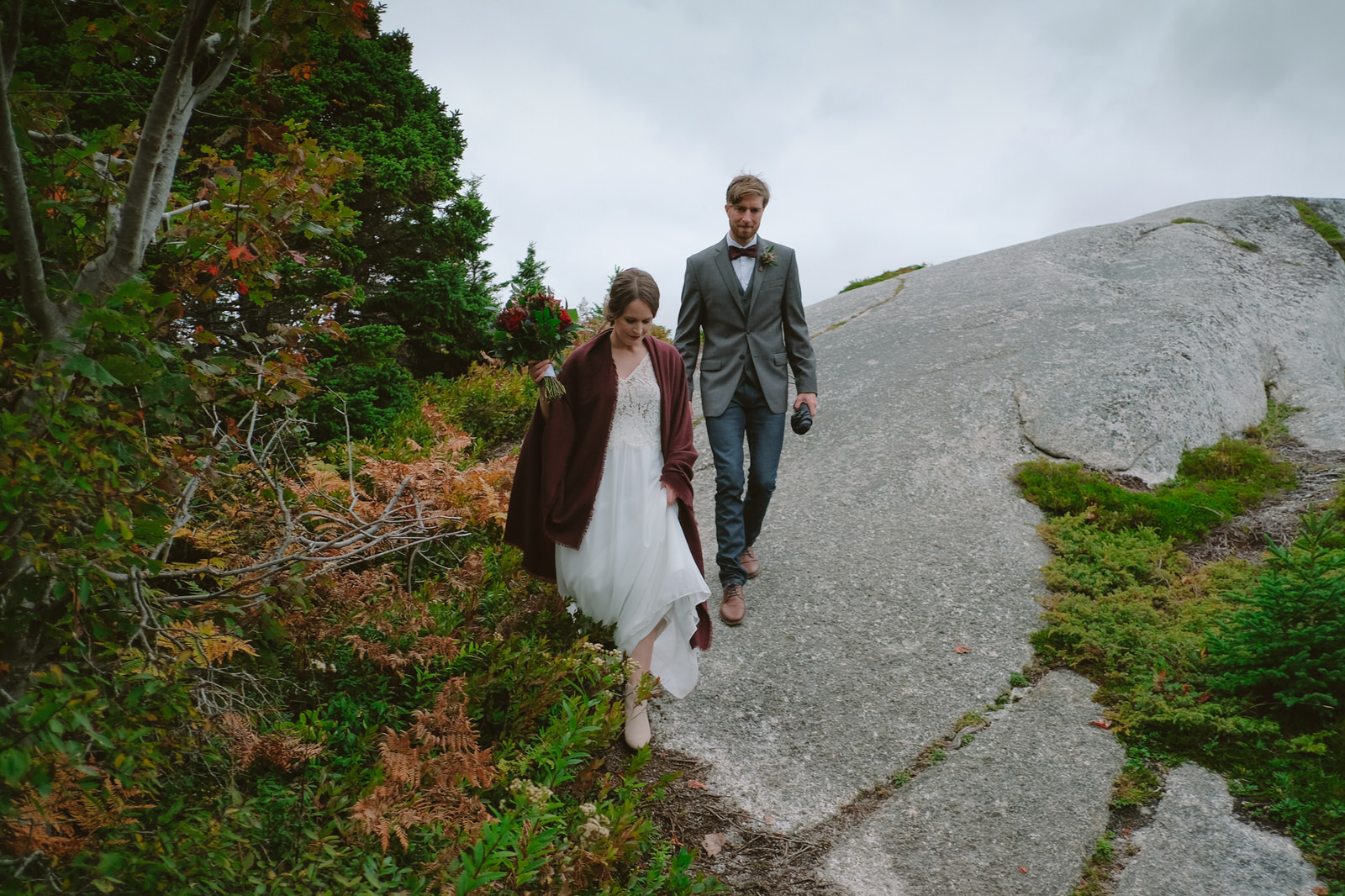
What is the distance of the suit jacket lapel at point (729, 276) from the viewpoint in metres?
5.51

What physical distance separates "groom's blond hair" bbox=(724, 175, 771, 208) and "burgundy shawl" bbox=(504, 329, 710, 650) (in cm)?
136

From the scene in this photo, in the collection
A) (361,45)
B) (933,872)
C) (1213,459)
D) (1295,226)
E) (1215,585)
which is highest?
(361,45)

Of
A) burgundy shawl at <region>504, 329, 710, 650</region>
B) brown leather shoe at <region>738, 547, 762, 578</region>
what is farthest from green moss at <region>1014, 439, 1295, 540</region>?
burgundy shawl at <region>504, 329, 710, 650</region>

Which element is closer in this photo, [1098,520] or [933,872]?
[933,872]

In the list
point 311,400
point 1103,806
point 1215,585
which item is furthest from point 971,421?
point 311,400

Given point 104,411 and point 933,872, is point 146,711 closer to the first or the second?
point 104,411

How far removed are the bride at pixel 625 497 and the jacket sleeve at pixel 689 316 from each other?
38.0 inches

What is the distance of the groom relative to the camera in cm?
542

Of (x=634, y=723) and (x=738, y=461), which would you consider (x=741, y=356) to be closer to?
(x=738, y=461)

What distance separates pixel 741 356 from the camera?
546 centimetres

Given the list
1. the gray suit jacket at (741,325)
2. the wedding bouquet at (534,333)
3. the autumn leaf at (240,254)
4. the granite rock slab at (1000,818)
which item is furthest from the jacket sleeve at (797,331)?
the autumn leaf at (240,254)

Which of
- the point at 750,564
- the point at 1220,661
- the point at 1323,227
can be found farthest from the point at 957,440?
the point at 1323,227

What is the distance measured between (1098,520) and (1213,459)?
2.11 metres

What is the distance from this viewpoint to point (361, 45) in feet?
29.7
